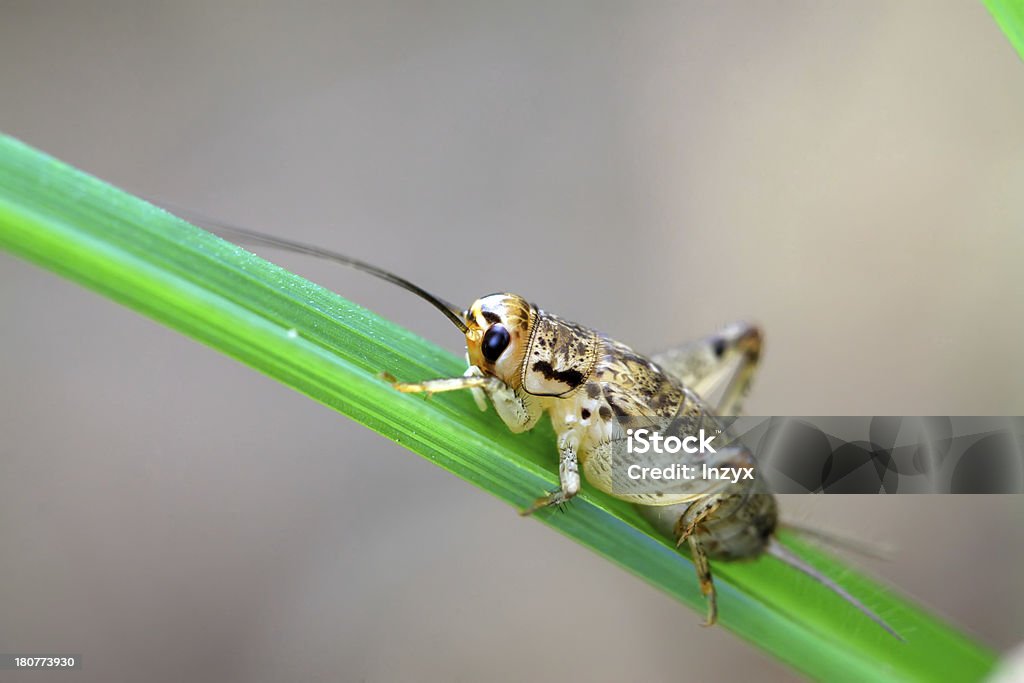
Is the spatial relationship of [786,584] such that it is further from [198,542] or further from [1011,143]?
[1011,143]

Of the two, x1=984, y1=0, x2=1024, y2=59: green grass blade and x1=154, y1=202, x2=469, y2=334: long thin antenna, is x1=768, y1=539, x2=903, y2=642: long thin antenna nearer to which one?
x1=154, y1=202, x2=469, y2=334: long thin antenna

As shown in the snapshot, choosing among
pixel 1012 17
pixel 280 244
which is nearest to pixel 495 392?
pixel 280 244

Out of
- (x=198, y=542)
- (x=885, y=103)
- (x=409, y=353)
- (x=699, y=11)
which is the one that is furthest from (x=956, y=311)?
(x=198, y=542)

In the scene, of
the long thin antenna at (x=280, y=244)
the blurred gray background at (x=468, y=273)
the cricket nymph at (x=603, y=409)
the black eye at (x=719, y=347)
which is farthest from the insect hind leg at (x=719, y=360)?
the blurred gray background at (x=468, y=273)

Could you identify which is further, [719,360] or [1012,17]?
[719,360]

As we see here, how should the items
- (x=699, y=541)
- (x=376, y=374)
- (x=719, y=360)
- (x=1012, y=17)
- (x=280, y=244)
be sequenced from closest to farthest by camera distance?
(x=1012, y=17) < (x=376, y=374) < (x=280, y=244) < (x=699, y=541) < (x=719, y=360)

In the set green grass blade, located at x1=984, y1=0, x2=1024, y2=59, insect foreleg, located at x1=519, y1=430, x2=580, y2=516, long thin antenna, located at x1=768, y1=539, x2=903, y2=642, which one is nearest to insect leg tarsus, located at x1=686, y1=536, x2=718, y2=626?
long thin antenna, located at x1=768, y1=539, x2=903, y2=642

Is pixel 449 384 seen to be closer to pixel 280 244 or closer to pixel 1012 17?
pixel 280 244
